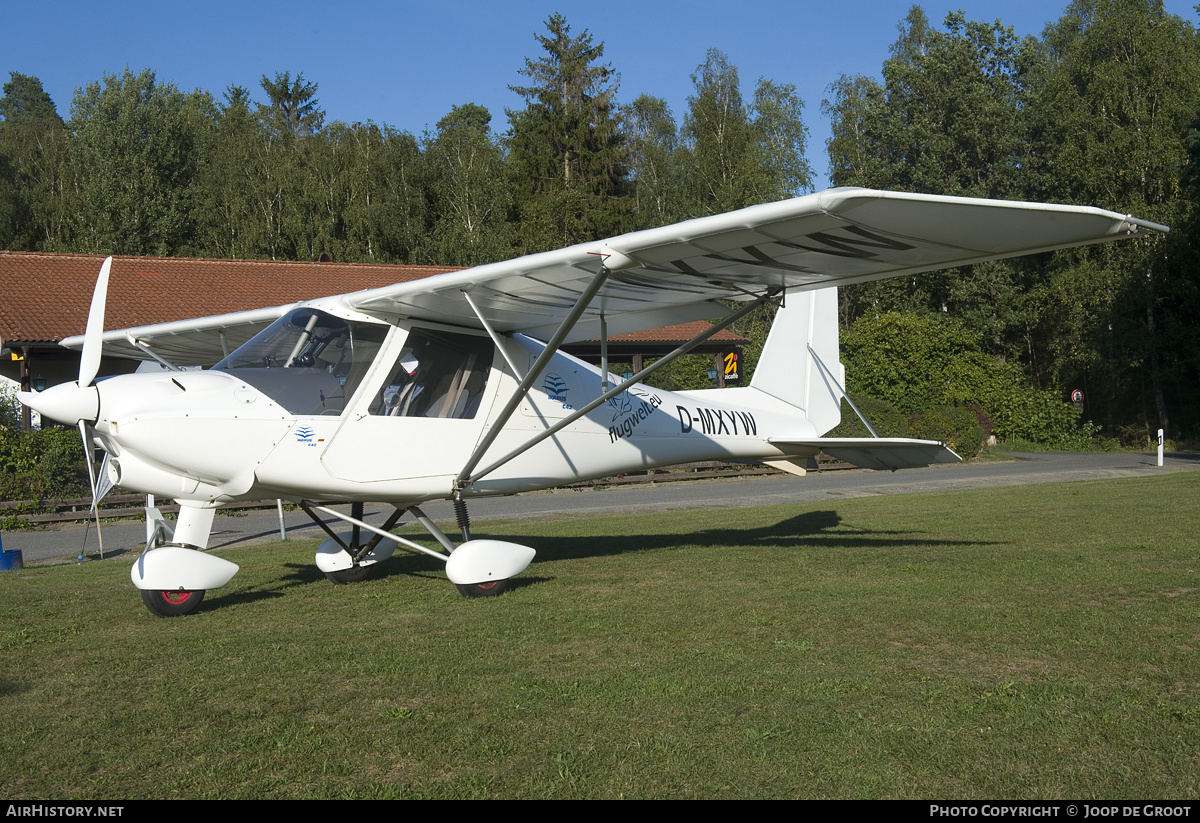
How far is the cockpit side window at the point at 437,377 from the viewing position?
26.8ft

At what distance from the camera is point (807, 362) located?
1176cm

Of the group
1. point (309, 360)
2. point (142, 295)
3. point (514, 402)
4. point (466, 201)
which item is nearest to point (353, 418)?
point (309, 360)

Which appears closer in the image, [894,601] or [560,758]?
[560,758]

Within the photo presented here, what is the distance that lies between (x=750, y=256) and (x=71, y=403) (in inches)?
196

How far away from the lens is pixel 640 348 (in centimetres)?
2894

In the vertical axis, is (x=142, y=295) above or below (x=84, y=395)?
above

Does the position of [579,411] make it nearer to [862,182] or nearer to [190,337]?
[190,337]

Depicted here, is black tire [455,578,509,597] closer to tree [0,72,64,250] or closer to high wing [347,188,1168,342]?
high wing [347,188,1168,342]

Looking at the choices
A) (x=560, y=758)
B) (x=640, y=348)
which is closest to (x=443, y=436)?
(x=560, y=758)

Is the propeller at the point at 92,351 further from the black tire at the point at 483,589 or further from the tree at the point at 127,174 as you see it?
the tree at the point at 127,174

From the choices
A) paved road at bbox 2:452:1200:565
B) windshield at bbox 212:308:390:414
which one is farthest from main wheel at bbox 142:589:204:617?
paved road at bbox 2:452:1200:565

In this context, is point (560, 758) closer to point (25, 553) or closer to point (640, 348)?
point (25, 553)

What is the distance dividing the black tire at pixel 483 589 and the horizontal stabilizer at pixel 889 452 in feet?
12.0
